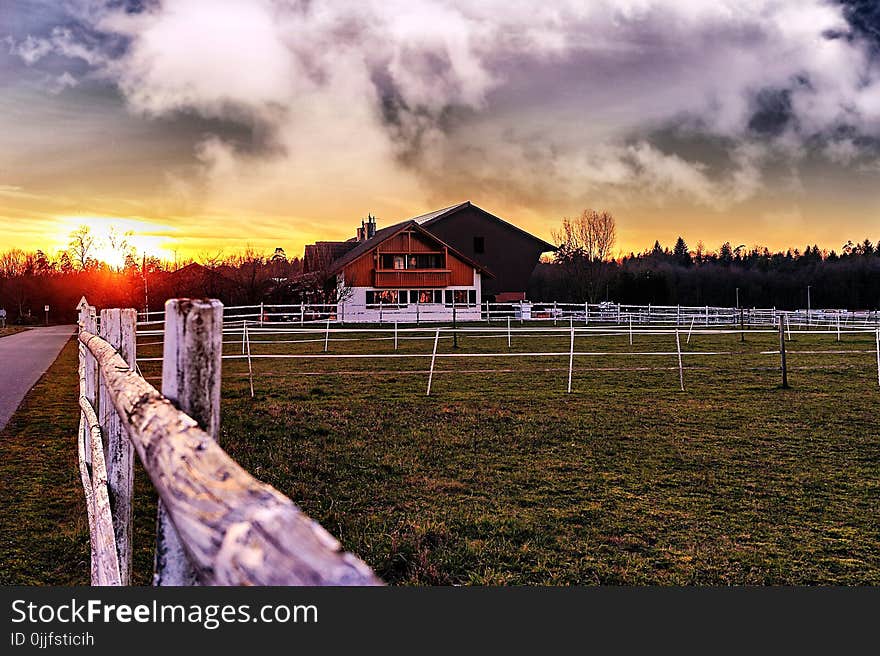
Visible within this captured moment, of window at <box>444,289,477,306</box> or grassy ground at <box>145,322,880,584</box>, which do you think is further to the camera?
window at <box>444,289,477,306</box>

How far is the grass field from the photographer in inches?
176

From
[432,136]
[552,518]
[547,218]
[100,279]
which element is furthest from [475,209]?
[552,518]

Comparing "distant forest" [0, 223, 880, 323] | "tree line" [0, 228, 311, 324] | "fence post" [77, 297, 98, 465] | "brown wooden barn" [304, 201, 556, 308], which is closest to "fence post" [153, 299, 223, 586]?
"fence post" [77, 297, 98, 465]

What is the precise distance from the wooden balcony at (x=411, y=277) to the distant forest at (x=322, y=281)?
10.9 ft

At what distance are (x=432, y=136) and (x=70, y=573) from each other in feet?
97.8

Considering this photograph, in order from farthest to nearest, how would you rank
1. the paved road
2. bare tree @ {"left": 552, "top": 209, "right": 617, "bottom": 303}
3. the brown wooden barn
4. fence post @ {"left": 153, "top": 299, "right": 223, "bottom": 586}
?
bare tree @ {"left": 552, "top": 209, "right": 617, "bottom": 303}, the brown wooden barn, the paved road, fence post @ {"left": 153, "top": 299, "right": 223, "bottom": 586}

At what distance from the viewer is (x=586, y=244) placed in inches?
2216

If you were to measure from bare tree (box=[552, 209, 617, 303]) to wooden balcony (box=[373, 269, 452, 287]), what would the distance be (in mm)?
13512

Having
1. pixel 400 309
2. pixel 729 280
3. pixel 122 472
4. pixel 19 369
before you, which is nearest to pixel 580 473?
pixel 122 472

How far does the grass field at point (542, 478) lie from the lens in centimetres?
448

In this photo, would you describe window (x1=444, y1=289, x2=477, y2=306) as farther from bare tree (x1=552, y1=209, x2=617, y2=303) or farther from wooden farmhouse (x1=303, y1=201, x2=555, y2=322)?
bare tree (x1=552, y1=209, x2=617, y2=303)

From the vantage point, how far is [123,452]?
345cm

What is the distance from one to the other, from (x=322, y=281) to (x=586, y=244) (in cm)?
2147

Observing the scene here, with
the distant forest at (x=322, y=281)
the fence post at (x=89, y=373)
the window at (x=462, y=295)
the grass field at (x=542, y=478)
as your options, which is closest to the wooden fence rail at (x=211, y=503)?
the grass field at (x=542, y=478)
